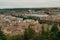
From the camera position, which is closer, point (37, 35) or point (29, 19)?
point (37, 35)

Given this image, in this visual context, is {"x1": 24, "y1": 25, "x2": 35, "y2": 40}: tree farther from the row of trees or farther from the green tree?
the green tree

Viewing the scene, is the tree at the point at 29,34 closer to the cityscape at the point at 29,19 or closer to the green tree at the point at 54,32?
the cityscape at the point at 29,19

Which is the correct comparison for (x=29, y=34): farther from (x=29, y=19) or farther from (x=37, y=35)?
(x=29, y=19)

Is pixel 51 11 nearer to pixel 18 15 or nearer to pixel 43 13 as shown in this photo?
pixel 43 13

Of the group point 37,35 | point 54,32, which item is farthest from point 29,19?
point 37,35

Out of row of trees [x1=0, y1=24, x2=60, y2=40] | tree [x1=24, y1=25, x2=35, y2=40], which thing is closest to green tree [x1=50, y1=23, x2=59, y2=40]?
row of trees [x1=0, y1=24, x2=60, y2=40]

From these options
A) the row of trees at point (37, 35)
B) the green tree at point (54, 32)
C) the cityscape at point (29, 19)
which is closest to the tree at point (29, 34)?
the row of trees at point (37, 35)

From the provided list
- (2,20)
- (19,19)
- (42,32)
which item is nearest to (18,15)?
(19,19)

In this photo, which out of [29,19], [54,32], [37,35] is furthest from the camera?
[29,19]

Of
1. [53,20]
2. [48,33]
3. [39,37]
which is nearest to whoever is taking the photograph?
[39,37]

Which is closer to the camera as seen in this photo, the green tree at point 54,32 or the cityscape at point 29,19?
the green tree at point 54,32

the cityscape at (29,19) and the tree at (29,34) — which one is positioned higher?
the tree at (29,34)
